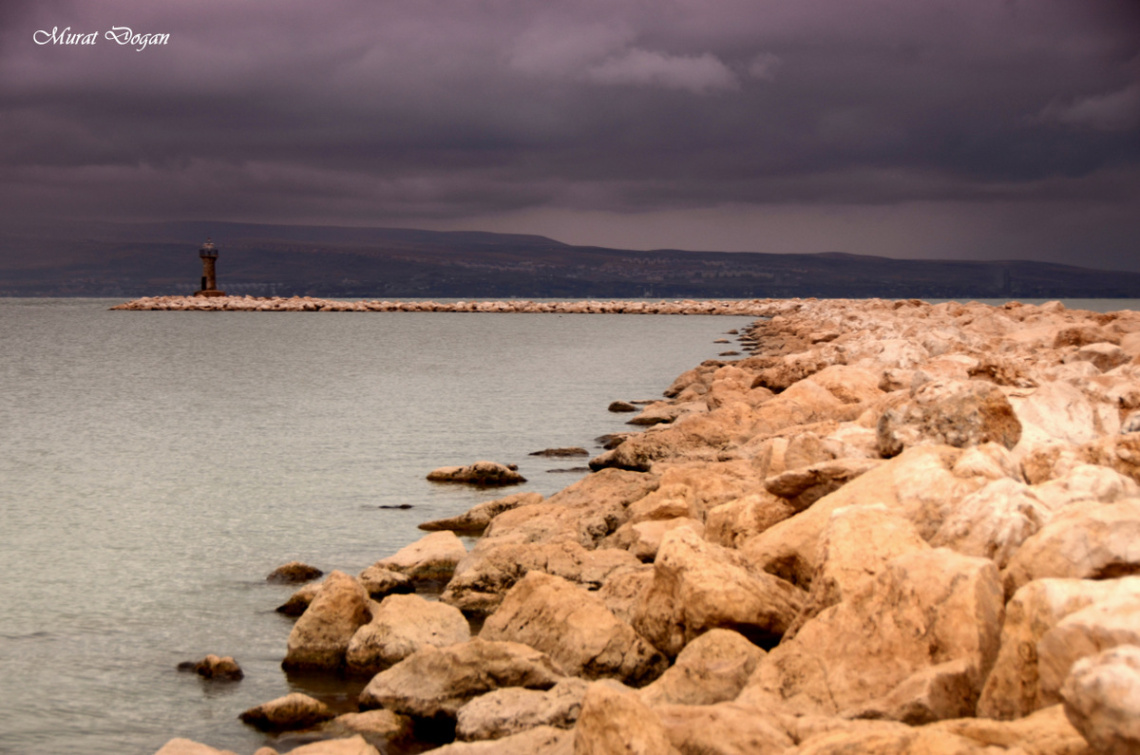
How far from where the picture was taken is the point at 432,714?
470 cm

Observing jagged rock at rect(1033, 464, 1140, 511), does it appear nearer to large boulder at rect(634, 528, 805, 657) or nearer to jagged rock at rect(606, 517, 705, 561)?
large boulder at rect(634, 528, 805, 657)

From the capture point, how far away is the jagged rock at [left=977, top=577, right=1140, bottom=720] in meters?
3.24

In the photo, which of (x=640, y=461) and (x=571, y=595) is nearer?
(x=571, y=595)

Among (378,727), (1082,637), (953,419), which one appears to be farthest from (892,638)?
(953,419)

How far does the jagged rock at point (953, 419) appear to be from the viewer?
6.05 meters

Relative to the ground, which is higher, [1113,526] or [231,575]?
[1113,526]

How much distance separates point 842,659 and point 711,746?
838 millimetres

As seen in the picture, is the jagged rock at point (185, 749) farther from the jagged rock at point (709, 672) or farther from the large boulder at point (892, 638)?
the large boulder at point (892, 638)

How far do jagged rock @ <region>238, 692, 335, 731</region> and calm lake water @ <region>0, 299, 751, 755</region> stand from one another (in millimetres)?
103

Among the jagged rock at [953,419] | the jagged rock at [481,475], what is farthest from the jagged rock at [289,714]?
the jagged rock at [481,475]

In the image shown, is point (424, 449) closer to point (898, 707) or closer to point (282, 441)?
point (282, 441)

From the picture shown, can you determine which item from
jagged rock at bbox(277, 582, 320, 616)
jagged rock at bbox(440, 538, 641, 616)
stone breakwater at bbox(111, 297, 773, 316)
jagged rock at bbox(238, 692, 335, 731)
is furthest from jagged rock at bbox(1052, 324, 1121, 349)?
stone breakwater at bbox(111, 297, 773, 316)

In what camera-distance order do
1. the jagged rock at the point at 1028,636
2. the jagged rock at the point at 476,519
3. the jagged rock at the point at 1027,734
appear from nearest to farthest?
the jagged rock at the point at 1027,734, the jagged rock at the point at 1028,636, the jagged rock at the point at 476,519

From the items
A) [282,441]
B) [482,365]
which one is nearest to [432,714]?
[282,441]
